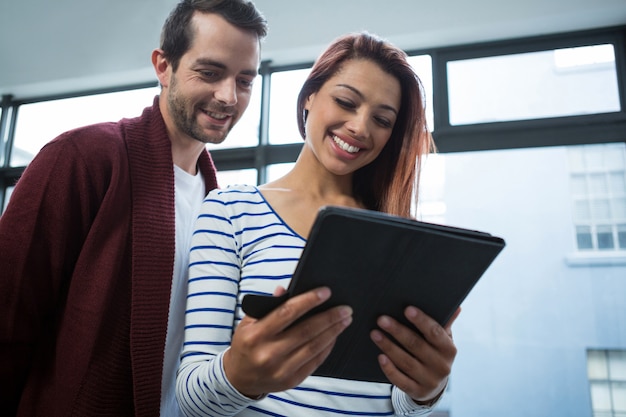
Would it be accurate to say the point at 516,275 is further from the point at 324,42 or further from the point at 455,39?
the point at 324,42

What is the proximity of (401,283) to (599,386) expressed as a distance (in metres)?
2.14

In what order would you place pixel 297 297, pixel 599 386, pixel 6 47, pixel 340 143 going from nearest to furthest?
pixel 297 297
pixel 340 143
pixel 599 386
pixel 6 47

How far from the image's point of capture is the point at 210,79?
127 centimetres

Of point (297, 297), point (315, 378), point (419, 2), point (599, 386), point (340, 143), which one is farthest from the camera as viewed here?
point (419, 2)

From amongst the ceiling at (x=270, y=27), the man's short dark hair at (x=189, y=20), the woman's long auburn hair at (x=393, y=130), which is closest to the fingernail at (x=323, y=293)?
the woman's long auburn hair at (x=393, y=130)

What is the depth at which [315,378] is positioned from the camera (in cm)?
80

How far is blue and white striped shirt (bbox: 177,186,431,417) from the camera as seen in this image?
74cm

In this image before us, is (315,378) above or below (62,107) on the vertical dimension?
below

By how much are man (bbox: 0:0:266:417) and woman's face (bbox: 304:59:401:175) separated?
353mm

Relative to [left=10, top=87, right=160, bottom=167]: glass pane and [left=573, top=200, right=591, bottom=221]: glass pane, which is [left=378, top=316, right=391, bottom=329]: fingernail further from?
[left=10, top=87, right=160, bottom=167]: glass pane

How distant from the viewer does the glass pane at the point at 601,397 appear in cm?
228

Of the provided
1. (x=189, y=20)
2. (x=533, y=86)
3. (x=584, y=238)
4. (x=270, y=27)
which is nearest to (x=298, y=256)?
(x=189, y=20)

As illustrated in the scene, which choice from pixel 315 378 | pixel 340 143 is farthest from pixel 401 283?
pixel 340 143

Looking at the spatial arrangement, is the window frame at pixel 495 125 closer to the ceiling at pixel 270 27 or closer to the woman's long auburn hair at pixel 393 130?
the ceiling at pixel 270 27
